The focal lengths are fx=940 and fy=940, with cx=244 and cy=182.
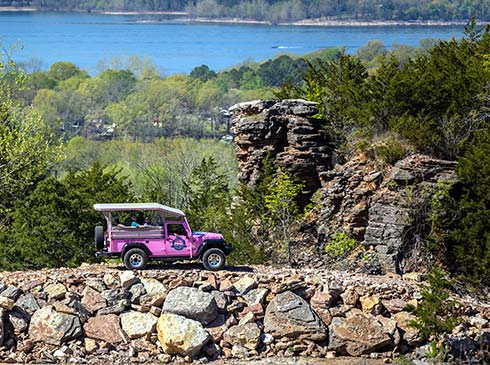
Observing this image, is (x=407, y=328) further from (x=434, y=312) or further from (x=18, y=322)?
(x=18, y=322)

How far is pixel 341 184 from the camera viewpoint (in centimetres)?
3042

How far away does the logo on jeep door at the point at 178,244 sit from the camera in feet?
78.4

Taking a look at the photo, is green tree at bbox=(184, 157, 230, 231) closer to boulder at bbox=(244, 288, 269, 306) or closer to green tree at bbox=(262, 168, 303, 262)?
green tree at bbox=(262, 168, 303, 262)

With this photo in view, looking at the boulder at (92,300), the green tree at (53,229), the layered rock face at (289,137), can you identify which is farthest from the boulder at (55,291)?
the layered rock face at (289,137)

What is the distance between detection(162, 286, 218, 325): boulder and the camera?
2234cm

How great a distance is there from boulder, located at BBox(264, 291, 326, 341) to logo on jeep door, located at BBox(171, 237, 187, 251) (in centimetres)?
280

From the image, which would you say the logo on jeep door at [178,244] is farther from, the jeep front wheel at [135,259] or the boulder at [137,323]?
the boulder at [137,323]

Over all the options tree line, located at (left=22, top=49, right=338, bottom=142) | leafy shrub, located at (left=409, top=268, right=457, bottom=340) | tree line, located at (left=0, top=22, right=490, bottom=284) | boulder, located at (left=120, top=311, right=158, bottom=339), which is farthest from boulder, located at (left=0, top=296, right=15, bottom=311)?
tree line, located at (left=22, top=49, right=338, bottom=142)

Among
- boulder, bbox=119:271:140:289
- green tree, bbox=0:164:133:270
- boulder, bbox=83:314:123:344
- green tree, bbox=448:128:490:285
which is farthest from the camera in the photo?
green tree, bbox=0:164:133:270

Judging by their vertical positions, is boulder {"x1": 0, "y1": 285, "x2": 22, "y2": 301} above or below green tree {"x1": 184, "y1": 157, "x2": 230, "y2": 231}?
above

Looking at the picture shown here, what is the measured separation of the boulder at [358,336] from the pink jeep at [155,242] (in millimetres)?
Result: 3558

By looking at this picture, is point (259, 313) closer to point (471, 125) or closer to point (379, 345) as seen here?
point (379, 345)

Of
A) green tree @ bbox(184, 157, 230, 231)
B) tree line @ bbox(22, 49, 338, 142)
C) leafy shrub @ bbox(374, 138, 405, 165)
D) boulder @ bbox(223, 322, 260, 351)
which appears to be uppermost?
leafy shrub @ bbox(374, 138, 405, 165)

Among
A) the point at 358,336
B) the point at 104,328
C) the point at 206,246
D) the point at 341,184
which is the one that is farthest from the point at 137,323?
the point at 341,184
